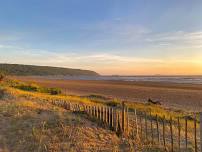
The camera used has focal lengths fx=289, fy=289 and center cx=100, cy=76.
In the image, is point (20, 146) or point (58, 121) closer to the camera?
point (20, 146)

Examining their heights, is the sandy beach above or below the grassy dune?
below

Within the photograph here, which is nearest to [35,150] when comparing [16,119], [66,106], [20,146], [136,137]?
[20,146]

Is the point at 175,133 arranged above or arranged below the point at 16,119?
below

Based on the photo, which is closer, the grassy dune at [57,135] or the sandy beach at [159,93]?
the grassy dune at [57,135]

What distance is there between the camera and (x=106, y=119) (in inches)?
352

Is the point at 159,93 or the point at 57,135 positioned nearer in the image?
the point at 57,135

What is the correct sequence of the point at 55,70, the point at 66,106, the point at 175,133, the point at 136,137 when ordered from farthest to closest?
the point at 55,70 < the point at 66,106 < the point at 175,133 < the point at 136,137

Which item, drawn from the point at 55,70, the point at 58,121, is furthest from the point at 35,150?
the point at 55,70

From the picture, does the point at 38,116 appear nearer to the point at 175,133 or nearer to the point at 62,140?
the point at 62,140

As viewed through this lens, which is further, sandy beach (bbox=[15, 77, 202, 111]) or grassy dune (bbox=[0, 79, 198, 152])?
sandy beach (bbox=[15, 77, 202, 111])

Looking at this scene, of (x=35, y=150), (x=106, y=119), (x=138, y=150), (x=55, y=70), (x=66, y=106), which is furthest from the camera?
(x=55, y=70)

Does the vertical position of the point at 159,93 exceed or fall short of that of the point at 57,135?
it falls short

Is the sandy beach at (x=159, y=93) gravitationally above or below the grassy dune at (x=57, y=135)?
below

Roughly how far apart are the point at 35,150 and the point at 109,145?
1.90 metres
